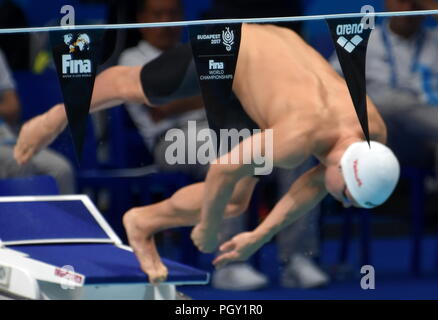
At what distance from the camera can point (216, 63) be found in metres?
5.53

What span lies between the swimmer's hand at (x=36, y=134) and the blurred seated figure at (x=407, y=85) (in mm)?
1506

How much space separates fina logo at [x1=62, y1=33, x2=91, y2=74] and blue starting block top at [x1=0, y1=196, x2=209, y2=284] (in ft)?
2.21

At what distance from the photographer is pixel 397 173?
548 cm

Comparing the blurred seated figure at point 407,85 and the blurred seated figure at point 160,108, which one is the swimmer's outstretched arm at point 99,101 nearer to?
the blurred seated figure at point 160,108

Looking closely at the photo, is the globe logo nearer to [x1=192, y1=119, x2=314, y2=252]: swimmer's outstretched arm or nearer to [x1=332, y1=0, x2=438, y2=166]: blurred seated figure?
[x1=192, y1=119, x2=314, y2=252]: swimmer's outstretched arm

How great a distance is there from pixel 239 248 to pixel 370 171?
0.78 metres

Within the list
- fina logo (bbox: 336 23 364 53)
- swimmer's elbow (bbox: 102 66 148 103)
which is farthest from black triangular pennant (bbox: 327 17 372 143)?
swimmer's elbow (bbox: 102 66 148 103)

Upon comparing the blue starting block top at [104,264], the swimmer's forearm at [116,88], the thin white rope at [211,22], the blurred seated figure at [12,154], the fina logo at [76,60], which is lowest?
the blue starting block top at [104,264]

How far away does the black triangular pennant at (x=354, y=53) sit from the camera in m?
5.32

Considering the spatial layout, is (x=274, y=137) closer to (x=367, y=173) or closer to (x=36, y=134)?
(x=367, y=173)

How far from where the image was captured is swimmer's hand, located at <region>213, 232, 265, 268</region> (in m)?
5.67

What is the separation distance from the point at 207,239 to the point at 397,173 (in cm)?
102

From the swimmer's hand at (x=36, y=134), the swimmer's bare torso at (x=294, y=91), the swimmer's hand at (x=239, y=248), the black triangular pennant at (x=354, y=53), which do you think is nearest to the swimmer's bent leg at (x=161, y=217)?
the swimmer's hand at (x=239, y=248)
